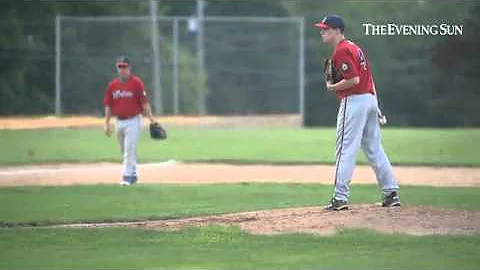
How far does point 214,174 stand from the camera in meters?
17.5

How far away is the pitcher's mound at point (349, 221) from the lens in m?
9.62

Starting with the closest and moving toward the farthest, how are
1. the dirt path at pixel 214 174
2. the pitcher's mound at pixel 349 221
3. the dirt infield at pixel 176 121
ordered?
the pitcher's mound at pixel 349 221
the dirt path at pixel 214 174
the dirt infield at pixel 176 121

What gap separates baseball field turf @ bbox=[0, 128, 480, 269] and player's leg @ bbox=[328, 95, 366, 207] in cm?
102

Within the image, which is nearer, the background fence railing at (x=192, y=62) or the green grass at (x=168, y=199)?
the green grass at (x=168, y=199)

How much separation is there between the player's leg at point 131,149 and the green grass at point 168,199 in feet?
1.32

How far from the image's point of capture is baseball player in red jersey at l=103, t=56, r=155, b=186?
49.6ft

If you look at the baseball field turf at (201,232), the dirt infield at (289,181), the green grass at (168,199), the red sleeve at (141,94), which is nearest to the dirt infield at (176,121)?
the baseball field turf at (201,232)

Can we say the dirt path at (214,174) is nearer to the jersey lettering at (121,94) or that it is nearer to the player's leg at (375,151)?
the jersey lettering at (121,94)

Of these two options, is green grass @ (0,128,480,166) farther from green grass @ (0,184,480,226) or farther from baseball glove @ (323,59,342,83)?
baseball glove @ (323,59,342,83)

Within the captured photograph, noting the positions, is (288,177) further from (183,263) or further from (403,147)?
(183,263)

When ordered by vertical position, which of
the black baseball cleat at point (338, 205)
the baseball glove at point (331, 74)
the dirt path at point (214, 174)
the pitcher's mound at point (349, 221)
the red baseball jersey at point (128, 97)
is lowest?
the dirt path at point (214, 174)

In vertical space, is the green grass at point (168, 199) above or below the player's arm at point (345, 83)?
below

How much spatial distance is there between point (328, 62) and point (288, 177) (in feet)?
21.7

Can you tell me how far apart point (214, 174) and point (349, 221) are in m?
7.84
